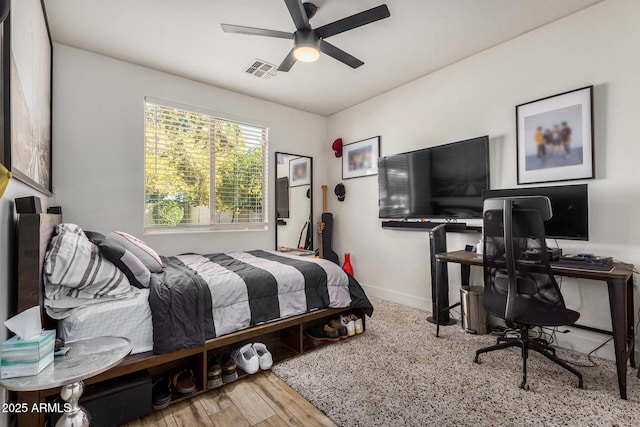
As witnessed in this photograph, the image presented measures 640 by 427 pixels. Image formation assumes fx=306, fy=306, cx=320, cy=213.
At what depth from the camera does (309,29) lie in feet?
7.29

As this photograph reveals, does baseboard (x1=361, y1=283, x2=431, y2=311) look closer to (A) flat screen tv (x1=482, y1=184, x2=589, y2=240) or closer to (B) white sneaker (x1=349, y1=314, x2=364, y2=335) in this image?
(B) white sneaker (x1=349, y1=314, x2=364, y2=335)

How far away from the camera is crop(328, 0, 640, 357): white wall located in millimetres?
2270

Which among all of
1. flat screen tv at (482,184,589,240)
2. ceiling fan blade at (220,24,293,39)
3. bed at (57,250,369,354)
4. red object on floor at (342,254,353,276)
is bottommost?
red object on floor at (342,254,353,276)

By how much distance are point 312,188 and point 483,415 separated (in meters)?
3.56

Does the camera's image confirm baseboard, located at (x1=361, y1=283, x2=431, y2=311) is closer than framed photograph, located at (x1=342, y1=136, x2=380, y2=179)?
Yes

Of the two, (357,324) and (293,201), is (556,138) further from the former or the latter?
(293,201)

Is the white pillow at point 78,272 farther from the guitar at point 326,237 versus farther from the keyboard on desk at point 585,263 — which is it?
the guitar at point 326,237

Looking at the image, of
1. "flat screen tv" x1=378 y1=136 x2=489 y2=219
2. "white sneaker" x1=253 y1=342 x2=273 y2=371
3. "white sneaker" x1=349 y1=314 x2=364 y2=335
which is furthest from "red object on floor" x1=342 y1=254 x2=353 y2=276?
"white sneaker" x1=253 y1=342 x2=273 y2=371

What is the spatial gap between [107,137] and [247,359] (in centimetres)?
261

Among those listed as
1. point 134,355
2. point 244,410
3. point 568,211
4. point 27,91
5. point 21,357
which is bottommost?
point 244,410

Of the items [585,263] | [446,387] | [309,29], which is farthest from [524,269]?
[309,29]

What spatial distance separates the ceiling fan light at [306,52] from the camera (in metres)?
2.27

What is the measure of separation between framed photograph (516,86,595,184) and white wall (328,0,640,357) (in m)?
0.07

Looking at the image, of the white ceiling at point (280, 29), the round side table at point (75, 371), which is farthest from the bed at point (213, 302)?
the white ceiling at point (280, 29)
